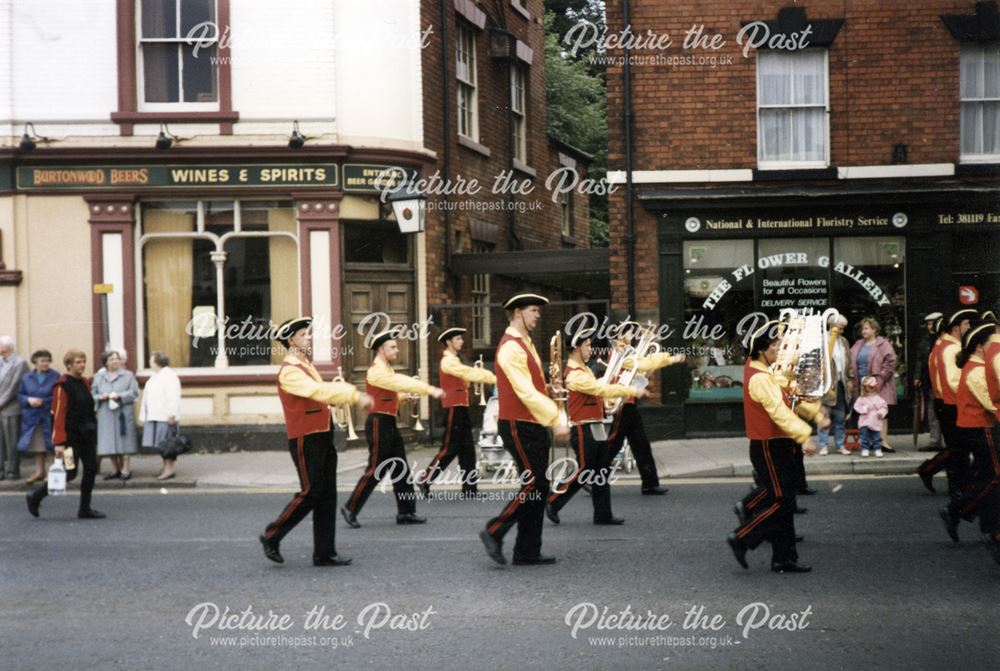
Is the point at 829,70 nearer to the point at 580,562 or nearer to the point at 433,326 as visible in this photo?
the point at 433,326

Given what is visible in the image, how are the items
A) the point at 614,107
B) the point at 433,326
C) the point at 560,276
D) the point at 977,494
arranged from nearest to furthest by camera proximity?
the point at 977,494 < the point at 614,107 < the point at 433,326 < the point at 560,276

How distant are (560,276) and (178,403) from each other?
8.38 metres

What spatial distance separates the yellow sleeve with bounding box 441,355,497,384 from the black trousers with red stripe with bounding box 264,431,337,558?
3012 mm

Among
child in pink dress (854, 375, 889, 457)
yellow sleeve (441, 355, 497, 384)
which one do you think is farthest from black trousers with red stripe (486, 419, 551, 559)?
child in pink dress (854, 375, 889, 457)

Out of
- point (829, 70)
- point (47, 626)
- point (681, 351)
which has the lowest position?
point (47, 626)

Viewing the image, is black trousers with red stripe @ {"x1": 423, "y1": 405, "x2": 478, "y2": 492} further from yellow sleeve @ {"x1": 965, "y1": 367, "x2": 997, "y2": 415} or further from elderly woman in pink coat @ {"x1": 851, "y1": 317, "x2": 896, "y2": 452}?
elderly woman in pink coat @ {"x1": 851, "y1": 317, "x2": 896, "y2": 452}

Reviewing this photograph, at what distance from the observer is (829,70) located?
16922 millimetres

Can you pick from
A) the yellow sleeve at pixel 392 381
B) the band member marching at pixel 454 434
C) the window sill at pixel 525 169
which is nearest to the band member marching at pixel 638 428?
the band member marching at pixel 454 434

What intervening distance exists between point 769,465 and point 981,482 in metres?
1.98

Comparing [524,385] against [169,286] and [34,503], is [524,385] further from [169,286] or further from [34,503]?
[169,286]

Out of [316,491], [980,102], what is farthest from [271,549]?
[980,102]

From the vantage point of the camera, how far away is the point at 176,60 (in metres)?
17.1

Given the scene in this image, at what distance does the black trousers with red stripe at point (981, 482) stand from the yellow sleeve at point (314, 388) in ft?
15.8

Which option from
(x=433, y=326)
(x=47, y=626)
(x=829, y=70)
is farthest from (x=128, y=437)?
(x=829, y=70)
